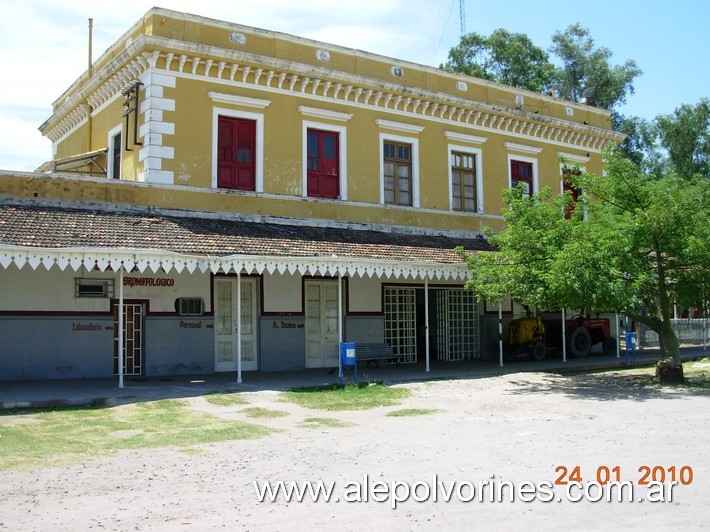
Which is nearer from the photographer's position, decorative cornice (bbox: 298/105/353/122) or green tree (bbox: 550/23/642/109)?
decorative cornice (bbox: 298/105/353/122)

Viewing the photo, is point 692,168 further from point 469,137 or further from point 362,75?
point 362,75

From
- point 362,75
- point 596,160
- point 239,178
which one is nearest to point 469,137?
point 362,75

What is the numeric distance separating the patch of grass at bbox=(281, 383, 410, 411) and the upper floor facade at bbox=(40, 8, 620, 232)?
16.7 ft

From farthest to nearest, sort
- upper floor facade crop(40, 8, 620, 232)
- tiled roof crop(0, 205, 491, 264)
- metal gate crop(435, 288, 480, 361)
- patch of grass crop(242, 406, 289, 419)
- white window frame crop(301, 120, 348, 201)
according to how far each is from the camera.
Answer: metal gate crop(435, 288, 480, 361) → white window frame crop(301, 120, 348, 201) → upper floor facade crop(40, 8, 620, 232) → tiled roof crop(0, 205, 491, 264) → patch of grass crop(242, 406, 289, 419)

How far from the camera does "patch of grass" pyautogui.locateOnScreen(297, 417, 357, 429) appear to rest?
10234 millimetres

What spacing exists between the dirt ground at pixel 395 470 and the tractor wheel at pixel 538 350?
7674 millimetres

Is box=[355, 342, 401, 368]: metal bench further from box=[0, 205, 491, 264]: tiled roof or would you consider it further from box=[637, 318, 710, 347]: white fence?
box=[637, 318, 710, 347]: white fence

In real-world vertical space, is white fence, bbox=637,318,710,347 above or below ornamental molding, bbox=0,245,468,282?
below

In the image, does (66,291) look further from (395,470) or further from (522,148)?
(522,148)

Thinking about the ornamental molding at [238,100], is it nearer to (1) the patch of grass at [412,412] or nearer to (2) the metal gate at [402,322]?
(2) the metal gate at [402,322]

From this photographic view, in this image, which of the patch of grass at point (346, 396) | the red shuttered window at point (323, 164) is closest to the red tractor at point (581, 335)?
the red shuttered window at point (323, 164)

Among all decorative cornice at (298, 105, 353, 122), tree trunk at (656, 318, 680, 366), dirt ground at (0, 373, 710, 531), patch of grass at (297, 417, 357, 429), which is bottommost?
dirt ground at (0, 373, 710, 531)

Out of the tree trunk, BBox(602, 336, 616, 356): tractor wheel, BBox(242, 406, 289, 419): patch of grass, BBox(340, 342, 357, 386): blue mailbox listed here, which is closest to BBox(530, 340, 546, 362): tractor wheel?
BBox(602, 336, 616, 356): tractor wheel

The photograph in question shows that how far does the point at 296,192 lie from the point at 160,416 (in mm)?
8136
